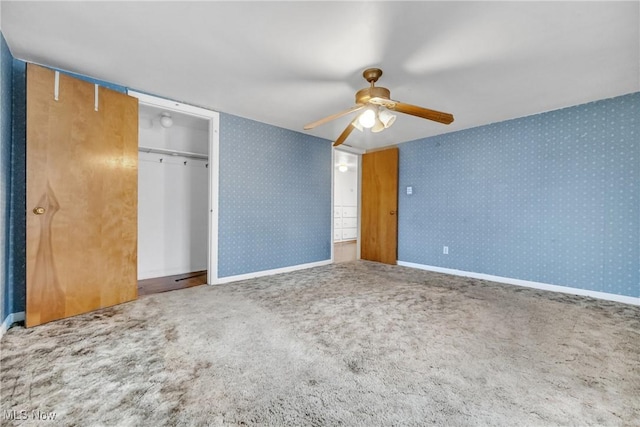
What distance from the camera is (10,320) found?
2.22 m

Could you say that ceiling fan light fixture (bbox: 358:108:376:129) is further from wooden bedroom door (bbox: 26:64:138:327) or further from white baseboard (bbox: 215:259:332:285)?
white baseboard (bbox: 215:259:332:285)

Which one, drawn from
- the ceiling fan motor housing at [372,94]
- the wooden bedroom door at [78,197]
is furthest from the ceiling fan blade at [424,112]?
the wooden bedroom door at [78,197]

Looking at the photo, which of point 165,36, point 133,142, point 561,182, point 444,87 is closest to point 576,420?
point 444,87

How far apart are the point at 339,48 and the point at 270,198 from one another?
7.85ft

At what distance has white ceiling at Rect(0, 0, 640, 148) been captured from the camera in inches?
68.2

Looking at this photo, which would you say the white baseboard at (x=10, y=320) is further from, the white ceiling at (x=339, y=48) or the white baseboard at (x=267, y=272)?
the white ceiling at (x=339, y=48)

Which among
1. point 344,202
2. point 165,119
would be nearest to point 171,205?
point 165,119

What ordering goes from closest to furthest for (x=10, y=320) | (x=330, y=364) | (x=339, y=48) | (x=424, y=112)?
1. (x=330, y=364)
2. (x=339, y=48)
3. (x=10, y=320)
4. (x=424, y=112)

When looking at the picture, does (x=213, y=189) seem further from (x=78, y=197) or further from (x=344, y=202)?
(x=344, y=202)

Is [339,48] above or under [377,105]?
above

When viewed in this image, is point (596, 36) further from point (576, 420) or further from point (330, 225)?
point (330, 225)

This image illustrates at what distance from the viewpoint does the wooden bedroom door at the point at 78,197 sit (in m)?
2.20

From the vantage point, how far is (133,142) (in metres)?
2.77

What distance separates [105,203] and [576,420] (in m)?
3.66
